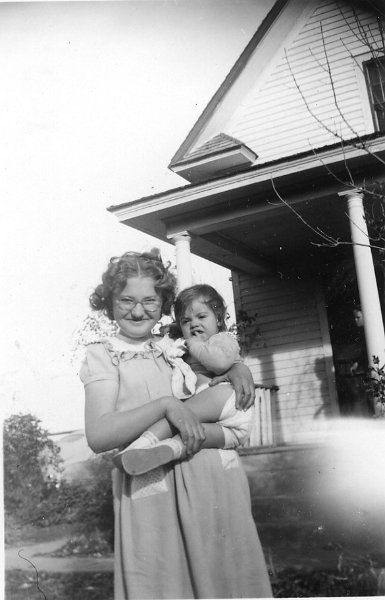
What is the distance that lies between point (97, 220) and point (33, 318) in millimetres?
1154

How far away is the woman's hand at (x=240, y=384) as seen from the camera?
196 centimetres

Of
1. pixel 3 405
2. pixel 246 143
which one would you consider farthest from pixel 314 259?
pixel 3 405

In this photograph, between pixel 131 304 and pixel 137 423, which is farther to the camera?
pixel 131 304

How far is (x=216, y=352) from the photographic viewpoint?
6.80ft

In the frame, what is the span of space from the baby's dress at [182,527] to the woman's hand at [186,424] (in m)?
0.11

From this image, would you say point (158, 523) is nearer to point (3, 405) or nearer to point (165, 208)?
point (3, 405)

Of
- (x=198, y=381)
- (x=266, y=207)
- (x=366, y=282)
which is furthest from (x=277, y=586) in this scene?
(x=266, y=207)

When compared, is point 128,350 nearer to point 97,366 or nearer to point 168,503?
point 97,366

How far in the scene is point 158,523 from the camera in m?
1.86

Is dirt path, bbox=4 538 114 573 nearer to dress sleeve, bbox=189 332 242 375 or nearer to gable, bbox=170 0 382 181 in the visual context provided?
dress sleeve, bbox=189 332 242 375

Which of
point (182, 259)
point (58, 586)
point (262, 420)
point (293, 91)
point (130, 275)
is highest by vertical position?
point (293, 91)

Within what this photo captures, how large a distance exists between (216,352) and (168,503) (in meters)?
0.57

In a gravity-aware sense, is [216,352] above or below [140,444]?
above

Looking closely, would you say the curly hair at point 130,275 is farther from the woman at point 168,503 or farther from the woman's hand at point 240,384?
the woman's hand at point 240,384
